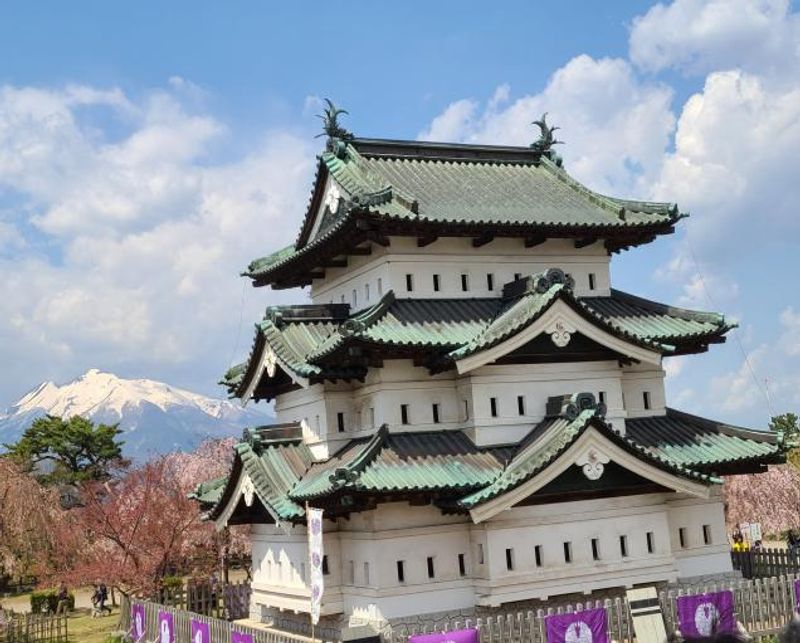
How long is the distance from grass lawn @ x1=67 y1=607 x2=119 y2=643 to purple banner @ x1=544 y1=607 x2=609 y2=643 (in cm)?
1851

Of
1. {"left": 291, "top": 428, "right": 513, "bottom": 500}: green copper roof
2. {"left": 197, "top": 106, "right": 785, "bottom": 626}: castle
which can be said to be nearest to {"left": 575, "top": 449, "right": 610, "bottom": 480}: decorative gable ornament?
{"left": 197, "top": 106, "right": 785, "bottom": 626}: castle

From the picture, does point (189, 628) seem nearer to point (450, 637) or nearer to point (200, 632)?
point (200, 632)

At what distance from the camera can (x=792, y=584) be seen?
75.5 ft

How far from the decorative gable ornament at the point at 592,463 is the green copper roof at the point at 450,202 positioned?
267 inches

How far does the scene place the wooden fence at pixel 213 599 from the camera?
1240 inches

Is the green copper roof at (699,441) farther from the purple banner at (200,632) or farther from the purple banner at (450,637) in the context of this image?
the purple banner at (200,632)

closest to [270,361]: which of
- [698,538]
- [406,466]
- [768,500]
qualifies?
[406,466]

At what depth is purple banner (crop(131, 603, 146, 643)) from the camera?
27969 millimetres

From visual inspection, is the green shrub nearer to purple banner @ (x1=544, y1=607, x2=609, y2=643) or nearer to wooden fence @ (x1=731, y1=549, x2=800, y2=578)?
wooden fence @ (x1=731, y1=549, x2=800, y2=578)

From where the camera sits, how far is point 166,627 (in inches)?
1005

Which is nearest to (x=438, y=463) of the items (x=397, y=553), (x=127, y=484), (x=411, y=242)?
(x=397, y=553)

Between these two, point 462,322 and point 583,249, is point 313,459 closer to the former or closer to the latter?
point 462,322

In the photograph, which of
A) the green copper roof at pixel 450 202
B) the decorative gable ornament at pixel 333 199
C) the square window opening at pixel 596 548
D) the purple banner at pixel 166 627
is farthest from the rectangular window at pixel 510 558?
the decorative gable ornament at pixel 333 199

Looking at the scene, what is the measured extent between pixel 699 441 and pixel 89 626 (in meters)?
26.2
